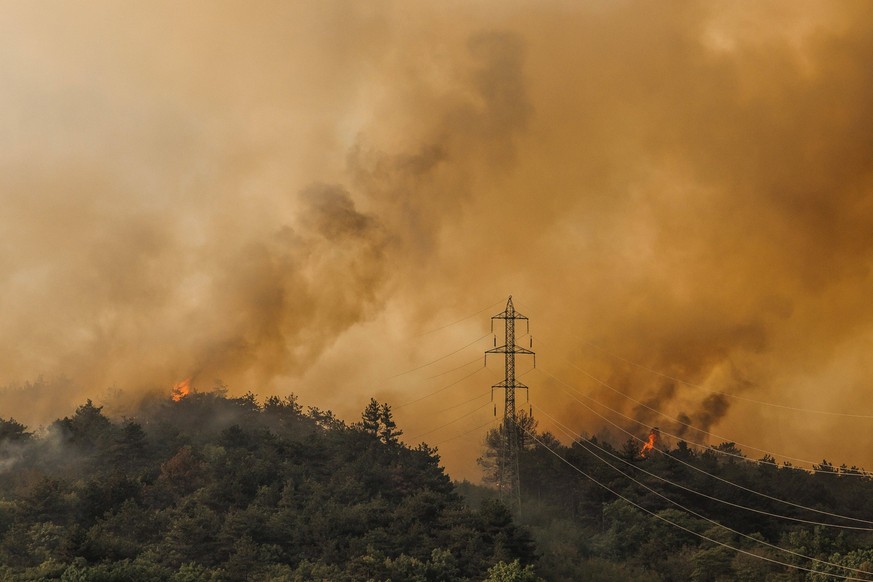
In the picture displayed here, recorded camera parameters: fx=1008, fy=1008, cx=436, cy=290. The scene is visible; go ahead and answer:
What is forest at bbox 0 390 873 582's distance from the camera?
91188 mm

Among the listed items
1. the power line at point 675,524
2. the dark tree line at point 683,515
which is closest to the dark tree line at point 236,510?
the dark tree line at point 683,515

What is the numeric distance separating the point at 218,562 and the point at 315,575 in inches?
410

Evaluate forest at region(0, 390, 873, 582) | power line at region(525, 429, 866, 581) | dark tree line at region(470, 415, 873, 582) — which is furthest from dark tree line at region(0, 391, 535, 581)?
power line at region(525, 429, 866, 581)

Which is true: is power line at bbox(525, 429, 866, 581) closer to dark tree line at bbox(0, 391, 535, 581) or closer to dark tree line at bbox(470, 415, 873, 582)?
dark tree line at bbox(470, 415, 873, 582)

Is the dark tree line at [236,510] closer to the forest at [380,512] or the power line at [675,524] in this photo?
the forest at [380,512]

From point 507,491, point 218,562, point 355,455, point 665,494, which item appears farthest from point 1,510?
point 665,494

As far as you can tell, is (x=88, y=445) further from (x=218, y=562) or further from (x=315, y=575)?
(x=315, y=575)

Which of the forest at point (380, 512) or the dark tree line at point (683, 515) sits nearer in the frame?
the forest at point (380, 512)

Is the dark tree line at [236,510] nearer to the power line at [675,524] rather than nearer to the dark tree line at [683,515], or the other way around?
the dark tree line at [683,515]

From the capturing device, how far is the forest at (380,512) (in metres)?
91.2

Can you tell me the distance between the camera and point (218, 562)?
9288 centimetres

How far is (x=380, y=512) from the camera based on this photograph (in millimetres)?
104812

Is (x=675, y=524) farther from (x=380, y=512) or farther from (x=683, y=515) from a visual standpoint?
(x=380, y=512)

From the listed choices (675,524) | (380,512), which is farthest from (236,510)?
(675,524)
